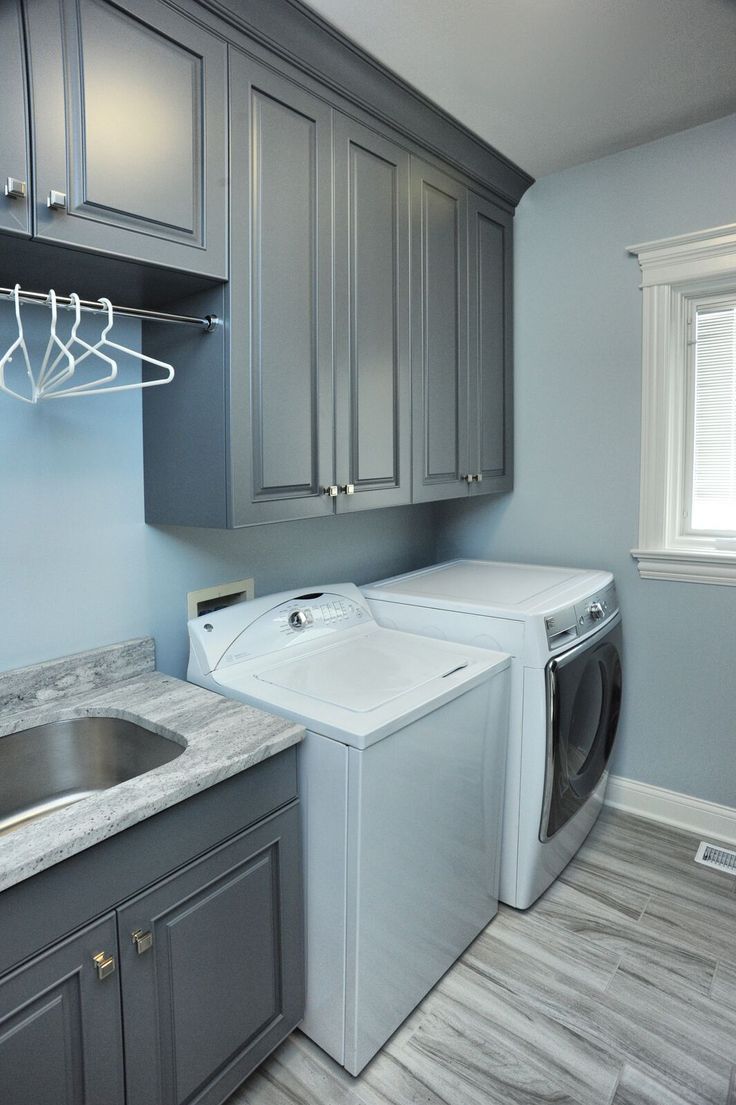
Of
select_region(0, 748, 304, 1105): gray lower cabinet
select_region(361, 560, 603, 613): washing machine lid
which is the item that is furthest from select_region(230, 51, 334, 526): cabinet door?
select_region(0, 748, 304, 1105): gray lower cabinet

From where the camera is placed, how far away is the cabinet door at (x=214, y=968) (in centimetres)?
114

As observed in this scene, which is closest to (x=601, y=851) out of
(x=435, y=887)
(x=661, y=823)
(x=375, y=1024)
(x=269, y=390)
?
(x=661, y=823)

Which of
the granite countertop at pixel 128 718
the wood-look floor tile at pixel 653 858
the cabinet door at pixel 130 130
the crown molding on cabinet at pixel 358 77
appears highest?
the crown molding on cabinet at pixel 358 77

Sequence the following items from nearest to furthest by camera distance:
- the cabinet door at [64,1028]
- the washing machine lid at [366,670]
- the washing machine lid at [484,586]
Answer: the cabinet door at [64,1028]
the washing machine lid at [366,670]
the washing machine lid at [484,586]

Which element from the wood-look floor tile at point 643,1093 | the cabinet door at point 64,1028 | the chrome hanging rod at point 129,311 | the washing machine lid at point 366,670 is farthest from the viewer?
the washing machine lid at point 366,670

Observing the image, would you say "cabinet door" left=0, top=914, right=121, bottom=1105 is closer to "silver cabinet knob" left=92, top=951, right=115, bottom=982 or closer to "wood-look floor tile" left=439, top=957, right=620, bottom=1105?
"silver cabinet knob" left=92, top=951, right=115, bottom=982

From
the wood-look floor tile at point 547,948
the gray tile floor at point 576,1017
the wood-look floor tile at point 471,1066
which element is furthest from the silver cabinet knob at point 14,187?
the wood-look floor tile at point 547,948

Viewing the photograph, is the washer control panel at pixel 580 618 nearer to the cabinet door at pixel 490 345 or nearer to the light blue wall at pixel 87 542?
the cabinet door at pixel 490 345

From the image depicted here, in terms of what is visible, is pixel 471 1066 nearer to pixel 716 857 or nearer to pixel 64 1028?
pixel 64 1028

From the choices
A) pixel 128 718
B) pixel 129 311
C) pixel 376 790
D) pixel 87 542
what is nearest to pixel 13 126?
pixel 129 311

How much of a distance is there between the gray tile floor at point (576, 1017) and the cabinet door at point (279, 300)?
129 centimetres

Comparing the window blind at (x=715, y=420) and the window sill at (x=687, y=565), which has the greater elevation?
the window blind at (x=715, y=420)

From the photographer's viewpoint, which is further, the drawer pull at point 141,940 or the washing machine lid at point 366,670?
the washing machine lid at point 366,670

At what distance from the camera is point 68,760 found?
1.52 m
